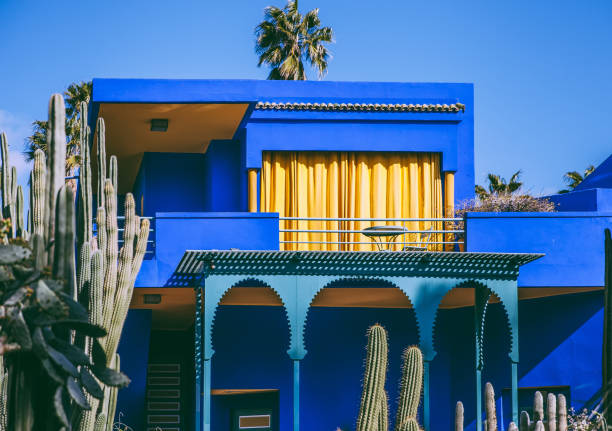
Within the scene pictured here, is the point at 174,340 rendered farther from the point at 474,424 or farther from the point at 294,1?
the point at 294,1

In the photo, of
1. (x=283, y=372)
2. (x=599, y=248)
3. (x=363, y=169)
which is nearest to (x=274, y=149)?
(x=363, y=169)

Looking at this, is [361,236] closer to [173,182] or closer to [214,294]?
[214,294]

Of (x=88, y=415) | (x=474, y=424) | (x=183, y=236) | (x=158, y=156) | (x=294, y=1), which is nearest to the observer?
(x=88, y=415)

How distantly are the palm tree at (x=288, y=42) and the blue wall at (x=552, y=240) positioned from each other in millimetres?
15764

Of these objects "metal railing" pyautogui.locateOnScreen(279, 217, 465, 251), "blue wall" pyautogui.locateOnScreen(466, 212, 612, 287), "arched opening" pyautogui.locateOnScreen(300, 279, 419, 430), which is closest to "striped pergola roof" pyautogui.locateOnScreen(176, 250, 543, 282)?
"blue wall" pyautogui.locateOnScreen(466, 212, 612, 287)

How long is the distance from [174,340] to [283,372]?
4895 millimetres

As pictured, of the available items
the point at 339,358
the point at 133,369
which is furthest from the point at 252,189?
the point at 133,369

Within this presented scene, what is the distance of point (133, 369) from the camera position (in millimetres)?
17156

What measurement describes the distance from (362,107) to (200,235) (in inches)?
163

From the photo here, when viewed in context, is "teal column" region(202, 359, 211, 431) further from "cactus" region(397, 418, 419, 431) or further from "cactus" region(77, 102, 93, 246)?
"cactus" region(77, 102, 93, 246)

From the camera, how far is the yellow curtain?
17.6 m

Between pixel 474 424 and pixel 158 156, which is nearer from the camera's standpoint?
pixel 474 424

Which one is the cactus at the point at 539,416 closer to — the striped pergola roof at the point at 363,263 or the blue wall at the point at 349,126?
the striped pergola roof at the point at 363,263

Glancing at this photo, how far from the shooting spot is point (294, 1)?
30.8 m
